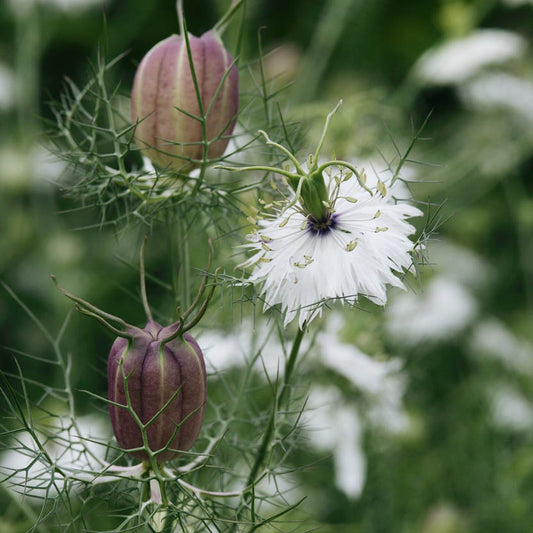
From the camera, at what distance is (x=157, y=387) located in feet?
1.63

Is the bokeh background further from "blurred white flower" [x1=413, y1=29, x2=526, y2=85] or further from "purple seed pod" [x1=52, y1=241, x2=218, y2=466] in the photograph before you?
"purple seed pod" [x1=52, y1=241, x2=218, y2=466]

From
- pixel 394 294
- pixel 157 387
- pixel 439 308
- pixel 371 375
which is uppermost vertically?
pixel 439 308

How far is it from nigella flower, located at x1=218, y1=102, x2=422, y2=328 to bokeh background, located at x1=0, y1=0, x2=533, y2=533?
193 millimetres

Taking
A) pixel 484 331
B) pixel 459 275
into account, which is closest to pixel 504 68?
pixel 459 275

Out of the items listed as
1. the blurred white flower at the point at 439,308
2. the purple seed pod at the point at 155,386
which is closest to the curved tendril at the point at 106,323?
the purple seed pod at the point at 155,386

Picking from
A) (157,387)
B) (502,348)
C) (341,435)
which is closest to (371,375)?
(341,435)

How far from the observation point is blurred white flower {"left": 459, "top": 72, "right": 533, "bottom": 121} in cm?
163

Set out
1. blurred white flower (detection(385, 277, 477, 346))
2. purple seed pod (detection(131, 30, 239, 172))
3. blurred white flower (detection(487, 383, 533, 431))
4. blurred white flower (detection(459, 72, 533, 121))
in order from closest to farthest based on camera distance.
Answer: purple seed pod (detection(131, 30, 239, 172))
blurred white flower (detection(487, 383, 533, 431))
blurred white flower (detection(385, 277, 477, 346))
blurred white flower (detection(459, 72, 533, 121))

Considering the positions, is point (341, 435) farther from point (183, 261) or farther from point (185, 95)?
point (185, 95)

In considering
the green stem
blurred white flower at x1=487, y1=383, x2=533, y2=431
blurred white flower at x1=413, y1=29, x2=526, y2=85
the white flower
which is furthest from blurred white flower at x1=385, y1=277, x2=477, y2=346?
the white flower

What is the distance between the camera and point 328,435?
40.6 inches

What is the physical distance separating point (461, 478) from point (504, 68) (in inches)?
37.7

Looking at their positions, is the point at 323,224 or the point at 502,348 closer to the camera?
the point at 323,224

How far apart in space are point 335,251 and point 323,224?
25 mm
